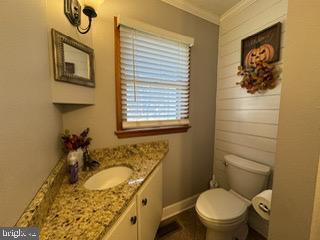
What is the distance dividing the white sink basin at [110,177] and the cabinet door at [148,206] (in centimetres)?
19

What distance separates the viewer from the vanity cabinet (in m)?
0.71

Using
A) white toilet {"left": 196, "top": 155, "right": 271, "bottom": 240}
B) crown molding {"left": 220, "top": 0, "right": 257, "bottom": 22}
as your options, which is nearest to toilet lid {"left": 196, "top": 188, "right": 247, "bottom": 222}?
white toilet {"left": 196, "top": 155, "right": 271, "bottom": 240}

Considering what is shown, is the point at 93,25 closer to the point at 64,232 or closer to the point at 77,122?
the point at 77,122

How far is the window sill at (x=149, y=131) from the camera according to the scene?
1.41 m

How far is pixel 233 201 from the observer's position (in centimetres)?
131

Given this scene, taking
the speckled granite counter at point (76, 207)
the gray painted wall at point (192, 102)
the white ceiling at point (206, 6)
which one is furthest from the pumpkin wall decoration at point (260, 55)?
the speckled granite counter at point (76, 207)

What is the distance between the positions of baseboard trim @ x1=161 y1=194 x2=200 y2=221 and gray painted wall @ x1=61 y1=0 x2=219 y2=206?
0.06 m

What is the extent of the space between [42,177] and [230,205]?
135 centimetres

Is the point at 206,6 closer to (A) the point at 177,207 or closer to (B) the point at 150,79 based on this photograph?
(B) the point at 150,79

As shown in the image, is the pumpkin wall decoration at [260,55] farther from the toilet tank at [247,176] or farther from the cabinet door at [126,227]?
the cabinet door at [126,227]

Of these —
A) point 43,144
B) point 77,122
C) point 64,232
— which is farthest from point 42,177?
point 77,122

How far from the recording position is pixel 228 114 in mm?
1772

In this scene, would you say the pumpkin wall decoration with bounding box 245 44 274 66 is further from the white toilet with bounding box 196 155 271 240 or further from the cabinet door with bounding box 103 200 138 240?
the cabinet door with bounding box 103 200 138 240

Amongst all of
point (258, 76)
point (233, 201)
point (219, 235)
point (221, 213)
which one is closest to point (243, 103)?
point (258, 76)
